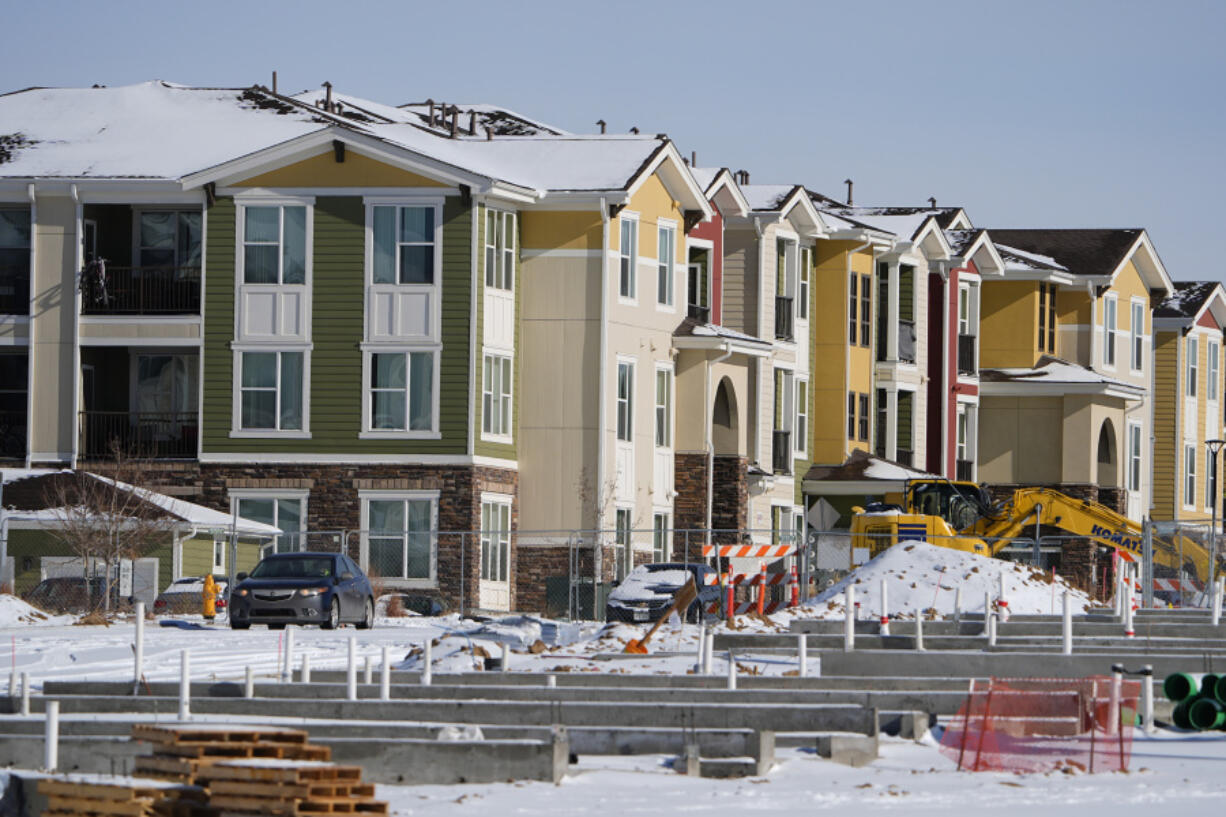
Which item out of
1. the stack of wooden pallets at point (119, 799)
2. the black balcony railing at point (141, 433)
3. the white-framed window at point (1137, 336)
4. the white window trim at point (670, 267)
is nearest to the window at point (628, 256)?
the white window trim at point (670, 267)

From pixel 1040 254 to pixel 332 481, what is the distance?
98.8 ft

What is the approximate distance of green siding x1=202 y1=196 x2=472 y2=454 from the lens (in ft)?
156

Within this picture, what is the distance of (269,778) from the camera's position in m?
17.1

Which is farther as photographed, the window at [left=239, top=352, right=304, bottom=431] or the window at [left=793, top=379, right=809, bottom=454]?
the window at [left=793, top=379, right=809, bottom=454]

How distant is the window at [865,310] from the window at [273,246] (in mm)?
18166

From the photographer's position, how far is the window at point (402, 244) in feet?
157

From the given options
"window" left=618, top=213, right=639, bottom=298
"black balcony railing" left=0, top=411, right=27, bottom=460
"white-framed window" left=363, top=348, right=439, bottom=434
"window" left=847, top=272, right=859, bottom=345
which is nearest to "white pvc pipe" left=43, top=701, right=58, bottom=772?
"white-framed window" left=363, top=348, right=439, bottom=434

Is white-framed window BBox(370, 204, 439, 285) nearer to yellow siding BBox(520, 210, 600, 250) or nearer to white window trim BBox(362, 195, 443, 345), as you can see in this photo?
white window trim BBox(362, 195, 443, 345)

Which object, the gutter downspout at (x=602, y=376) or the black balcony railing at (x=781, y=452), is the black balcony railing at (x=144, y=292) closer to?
the gutter downspout at (x=602, y=376)

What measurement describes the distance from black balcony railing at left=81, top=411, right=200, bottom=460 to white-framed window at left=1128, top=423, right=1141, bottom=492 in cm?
3048

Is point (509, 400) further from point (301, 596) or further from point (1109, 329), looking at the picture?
point (1109, 329)

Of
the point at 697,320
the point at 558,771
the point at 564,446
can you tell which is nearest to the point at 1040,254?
the point at 697,320

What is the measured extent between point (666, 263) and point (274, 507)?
1058 cm

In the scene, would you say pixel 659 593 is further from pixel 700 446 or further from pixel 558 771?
pixel 558 771
